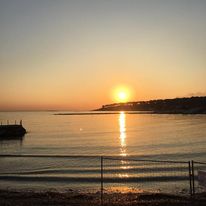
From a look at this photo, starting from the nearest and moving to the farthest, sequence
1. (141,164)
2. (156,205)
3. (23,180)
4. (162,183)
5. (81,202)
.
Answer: (156,205), (81,202), (162,183), (23,180), (141,164)

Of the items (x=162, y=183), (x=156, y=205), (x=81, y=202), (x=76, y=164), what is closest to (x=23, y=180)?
(x=76, y=164)

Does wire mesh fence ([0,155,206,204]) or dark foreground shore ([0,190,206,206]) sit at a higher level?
wire mesh fence ([0,155,206,204])

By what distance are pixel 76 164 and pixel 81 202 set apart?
1776 centimetres

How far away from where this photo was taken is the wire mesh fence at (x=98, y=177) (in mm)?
22469

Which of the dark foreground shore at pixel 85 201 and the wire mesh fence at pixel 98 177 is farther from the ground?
the wire mesh fence at pixel 98 177

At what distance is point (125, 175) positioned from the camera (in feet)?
91.2

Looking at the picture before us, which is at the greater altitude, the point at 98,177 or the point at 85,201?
the point at 98,177

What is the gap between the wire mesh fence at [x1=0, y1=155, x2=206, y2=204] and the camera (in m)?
22.5

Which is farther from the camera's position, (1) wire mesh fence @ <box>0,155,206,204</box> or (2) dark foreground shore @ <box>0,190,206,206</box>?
(1) wire mesh fence @ <box>0,155,206,204</box>

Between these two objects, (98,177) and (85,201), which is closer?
(85,201)

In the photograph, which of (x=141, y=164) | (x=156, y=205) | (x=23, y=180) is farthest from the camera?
(x=141, y=164)

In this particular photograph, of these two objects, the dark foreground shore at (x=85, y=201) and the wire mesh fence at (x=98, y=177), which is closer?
the dark foreground shore at (x=85, y=201)

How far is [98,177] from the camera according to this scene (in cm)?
2670

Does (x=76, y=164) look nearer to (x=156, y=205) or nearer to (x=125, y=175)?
(x=125, y=175)
